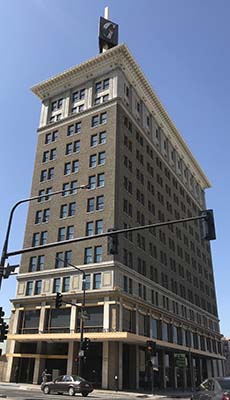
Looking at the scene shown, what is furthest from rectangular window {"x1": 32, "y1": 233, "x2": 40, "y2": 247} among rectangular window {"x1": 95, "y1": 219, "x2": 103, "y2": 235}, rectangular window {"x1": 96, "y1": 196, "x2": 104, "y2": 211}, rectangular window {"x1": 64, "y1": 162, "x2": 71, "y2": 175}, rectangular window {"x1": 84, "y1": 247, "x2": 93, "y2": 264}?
rectangular window {"x1": 96, "y1": 196, "x2": 104, "y2": 211}

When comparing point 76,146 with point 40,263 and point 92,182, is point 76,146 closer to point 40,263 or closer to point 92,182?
point 92,182

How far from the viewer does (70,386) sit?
29.9 meters

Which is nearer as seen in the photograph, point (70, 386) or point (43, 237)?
point (70, 386)

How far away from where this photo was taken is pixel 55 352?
44938mm

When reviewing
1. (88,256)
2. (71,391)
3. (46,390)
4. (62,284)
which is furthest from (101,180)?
(71,391)

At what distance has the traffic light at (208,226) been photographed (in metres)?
14.8

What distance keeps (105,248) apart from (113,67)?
30117mm

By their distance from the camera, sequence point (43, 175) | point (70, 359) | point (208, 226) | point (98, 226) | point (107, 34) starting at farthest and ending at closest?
point (107, 34)
point (43, 175)
point (98, 226)
point (70, 359)
point (208, 226)

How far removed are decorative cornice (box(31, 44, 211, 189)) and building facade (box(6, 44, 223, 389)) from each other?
173 mm

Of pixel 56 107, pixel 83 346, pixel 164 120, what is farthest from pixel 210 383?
pixel 164 120

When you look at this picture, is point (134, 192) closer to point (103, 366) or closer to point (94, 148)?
point (94, 148)

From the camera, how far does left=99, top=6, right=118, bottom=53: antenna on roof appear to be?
217ft

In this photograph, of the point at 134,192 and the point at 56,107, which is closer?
the point at 134,192

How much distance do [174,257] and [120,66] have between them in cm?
3252
